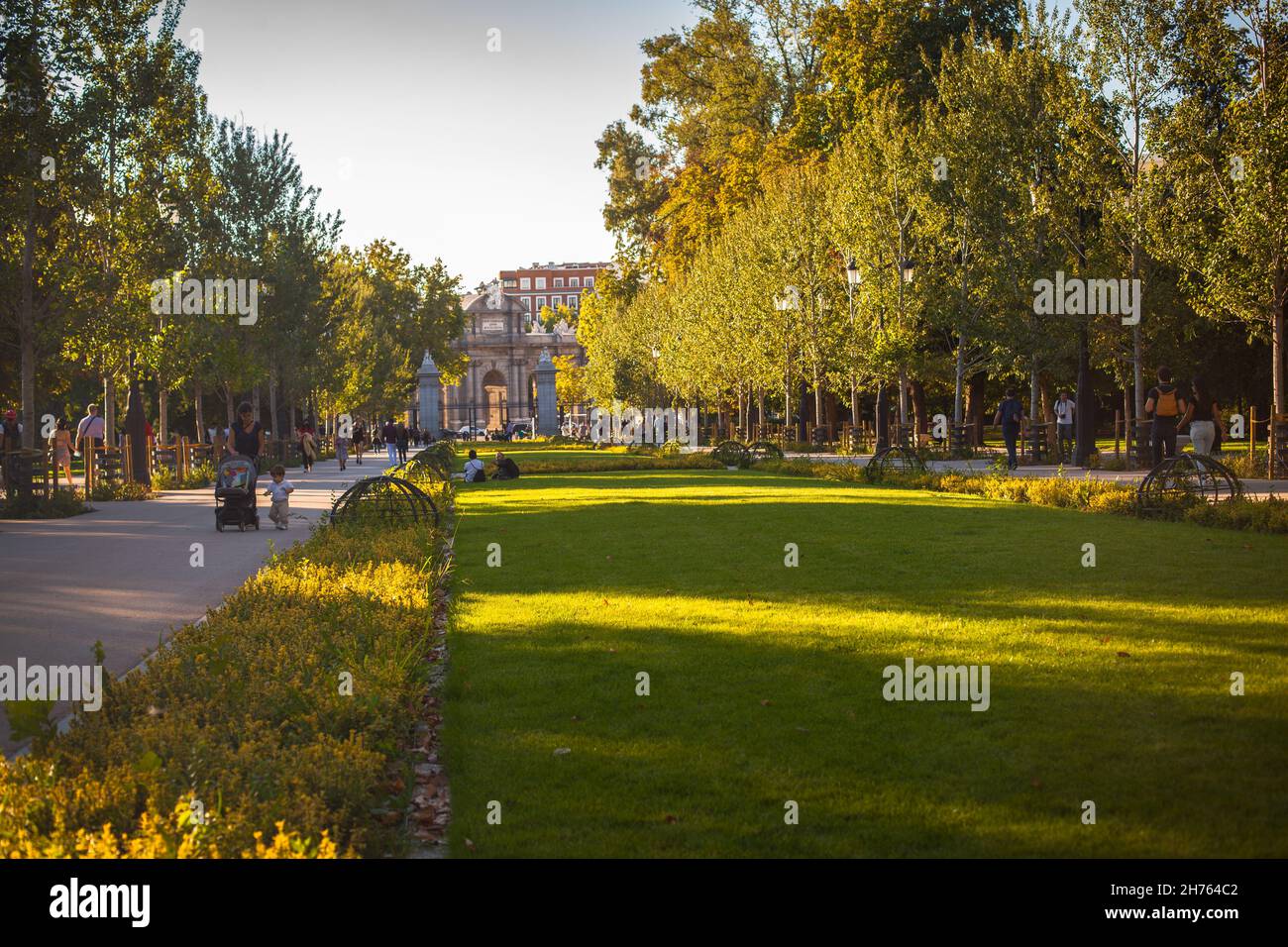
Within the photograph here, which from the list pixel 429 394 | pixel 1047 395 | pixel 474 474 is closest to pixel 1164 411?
pixel 474 474

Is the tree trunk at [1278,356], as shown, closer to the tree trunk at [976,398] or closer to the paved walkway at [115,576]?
the paved walkway at [115,576]

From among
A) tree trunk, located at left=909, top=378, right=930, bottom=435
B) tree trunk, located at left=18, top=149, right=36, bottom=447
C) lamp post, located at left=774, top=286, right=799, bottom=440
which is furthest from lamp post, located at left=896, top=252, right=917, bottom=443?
tree trunk, located at left=18, top=149, right=36, bottom=447

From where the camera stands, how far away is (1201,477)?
17578mm

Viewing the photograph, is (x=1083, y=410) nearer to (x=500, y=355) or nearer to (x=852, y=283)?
Result: (x=852, y=283)

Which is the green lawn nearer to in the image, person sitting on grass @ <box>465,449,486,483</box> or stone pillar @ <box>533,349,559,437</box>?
person sitting on grass @ <box>465,449,486,483</box>

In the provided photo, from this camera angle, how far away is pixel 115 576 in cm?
1348

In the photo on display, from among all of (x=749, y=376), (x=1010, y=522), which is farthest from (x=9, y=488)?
(x=749, y=376)

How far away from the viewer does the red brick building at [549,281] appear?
19125 cm

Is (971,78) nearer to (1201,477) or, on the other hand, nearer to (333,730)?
(1201,477)

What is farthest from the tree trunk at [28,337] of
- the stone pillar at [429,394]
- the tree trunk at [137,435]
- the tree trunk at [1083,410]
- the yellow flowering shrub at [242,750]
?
the stone pillar at [429,394]

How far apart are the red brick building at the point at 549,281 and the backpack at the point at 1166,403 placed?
17043cm
